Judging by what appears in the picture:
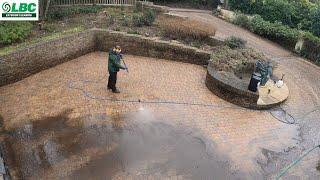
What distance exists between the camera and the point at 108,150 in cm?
939

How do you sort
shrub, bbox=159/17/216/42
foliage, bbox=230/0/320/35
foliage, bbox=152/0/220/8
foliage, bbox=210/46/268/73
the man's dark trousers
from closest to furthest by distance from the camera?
the man's dark trousers < foliage, bbox=210/46/268/73 < shrub, bbox=159/17/216/42 < foliage, bbox=230/0/320/35 < foliage, bbox=152/0/220/8

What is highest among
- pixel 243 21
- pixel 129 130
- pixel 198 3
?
pixel 198 3

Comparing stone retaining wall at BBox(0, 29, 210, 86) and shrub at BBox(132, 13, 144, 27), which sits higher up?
shrub at BBox(132, 13, 144, 27)

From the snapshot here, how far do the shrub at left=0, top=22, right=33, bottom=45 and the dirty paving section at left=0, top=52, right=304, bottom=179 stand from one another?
4.63 feet

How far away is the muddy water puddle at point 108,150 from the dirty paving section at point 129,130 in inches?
0.9

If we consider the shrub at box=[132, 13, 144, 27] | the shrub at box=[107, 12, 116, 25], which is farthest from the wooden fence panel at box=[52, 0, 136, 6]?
the shrub at box=[132, 13, 144, 27]

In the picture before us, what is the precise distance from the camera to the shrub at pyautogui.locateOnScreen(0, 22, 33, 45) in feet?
41.2

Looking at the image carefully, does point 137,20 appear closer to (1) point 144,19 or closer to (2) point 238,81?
(1) point 144,19

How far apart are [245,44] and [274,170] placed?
265 inches

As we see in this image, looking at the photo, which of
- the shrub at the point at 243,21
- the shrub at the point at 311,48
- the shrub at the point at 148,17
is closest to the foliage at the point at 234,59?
the shrub at the point at 311,48

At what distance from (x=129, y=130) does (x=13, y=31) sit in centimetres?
562

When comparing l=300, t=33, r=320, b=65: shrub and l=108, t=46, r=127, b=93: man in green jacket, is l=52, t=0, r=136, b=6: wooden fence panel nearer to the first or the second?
l=108, t=46, r=127, b=93: man in green jacket

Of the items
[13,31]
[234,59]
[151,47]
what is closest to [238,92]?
[234,59]

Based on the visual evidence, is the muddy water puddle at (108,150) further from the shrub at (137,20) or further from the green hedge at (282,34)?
the green hedge at (282,34)
